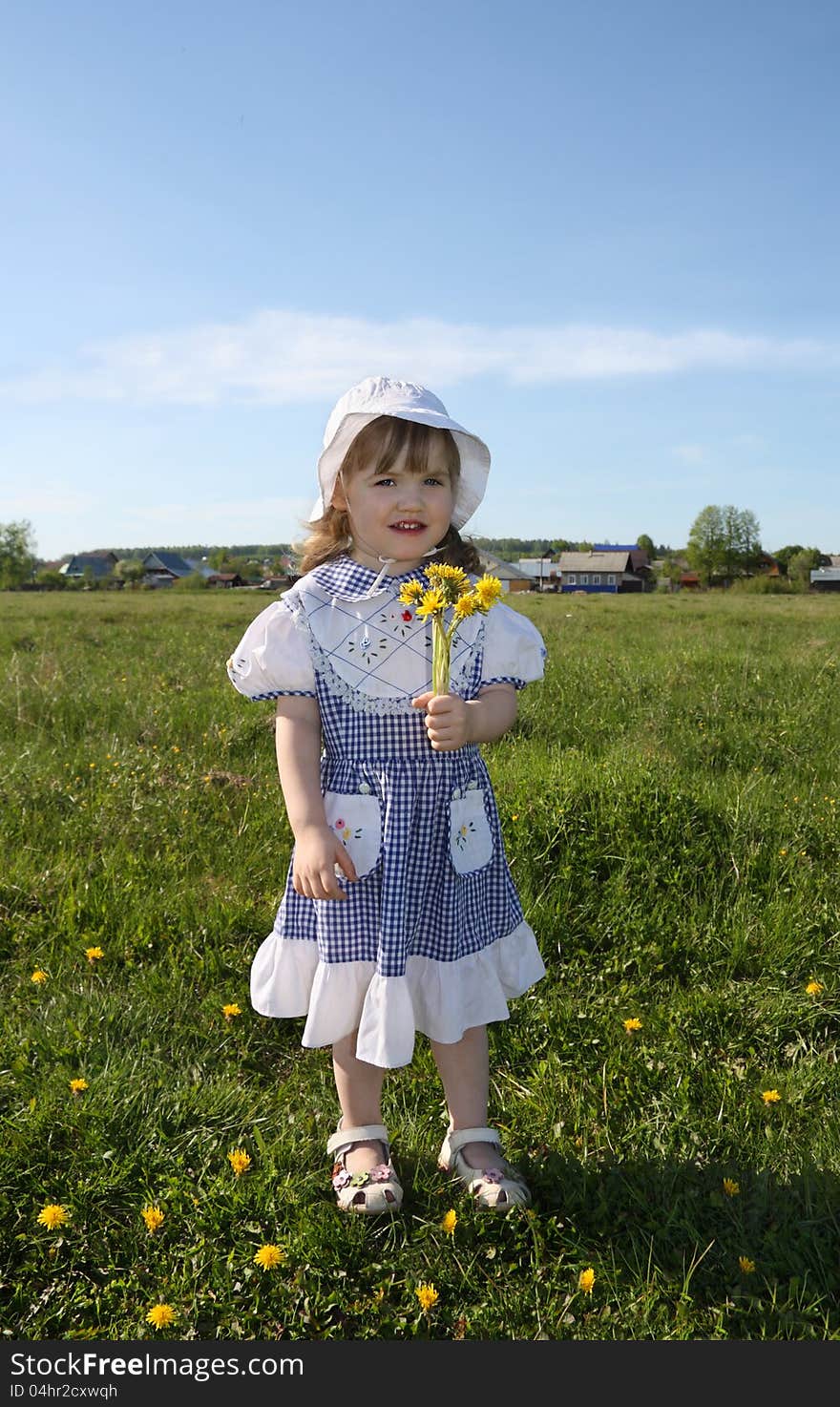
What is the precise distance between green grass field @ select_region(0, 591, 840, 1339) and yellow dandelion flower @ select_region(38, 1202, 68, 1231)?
0.03 metres

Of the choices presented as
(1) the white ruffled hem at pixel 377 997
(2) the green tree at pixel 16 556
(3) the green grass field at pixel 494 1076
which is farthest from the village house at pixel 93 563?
(1) the white ruffled hem at pixel 377 997

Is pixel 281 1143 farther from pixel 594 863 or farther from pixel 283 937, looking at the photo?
pixel 594 863

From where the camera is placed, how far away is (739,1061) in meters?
3.16

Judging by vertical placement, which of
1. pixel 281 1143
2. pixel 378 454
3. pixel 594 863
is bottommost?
pixel 281 1143

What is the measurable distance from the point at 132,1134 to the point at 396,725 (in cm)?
133

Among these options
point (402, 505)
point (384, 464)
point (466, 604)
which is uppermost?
point (384, 464)

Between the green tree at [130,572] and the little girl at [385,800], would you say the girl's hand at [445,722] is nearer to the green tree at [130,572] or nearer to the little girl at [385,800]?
the little girl at [385,800]

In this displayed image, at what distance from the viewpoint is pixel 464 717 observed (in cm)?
247

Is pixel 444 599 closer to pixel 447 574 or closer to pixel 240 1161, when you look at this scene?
pixel 447 574

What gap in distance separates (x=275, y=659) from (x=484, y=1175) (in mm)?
1455

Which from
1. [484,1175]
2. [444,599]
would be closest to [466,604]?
[444,599]

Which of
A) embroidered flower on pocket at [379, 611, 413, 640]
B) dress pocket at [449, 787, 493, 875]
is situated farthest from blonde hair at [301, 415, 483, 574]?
dress pocket at [449, 787, 493, 875]

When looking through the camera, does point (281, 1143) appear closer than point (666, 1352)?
No

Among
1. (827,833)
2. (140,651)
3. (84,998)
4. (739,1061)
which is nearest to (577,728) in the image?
(827,833)
